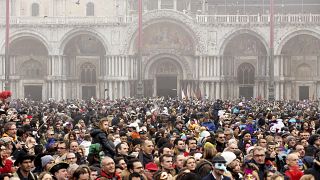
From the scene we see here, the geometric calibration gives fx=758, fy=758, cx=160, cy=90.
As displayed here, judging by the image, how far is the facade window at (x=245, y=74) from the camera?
68812 mm

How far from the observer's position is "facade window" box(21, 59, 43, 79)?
7075 centimetres

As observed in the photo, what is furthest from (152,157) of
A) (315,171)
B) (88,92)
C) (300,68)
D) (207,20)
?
(88,92)

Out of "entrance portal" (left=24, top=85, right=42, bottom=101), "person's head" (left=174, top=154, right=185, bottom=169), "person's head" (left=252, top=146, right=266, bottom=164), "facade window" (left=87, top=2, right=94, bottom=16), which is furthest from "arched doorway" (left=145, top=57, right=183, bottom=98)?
"person's head" (left=174, top=154, right=185, bottom=169)

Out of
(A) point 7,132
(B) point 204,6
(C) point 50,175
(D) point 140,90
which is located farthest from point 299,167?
(B) point 204,6

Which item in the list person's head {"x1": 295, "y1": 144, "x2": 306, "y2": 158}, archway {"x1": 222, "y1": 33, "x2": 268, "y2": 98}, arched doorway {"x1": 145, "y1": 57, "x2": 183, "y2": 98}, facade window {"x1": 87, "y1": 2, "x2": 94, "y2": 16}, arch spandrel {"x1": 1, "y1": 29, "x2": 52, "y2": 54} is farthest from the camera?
facade window {"x1": 87, "y1": 2, "x2": 94, "y2": 16}

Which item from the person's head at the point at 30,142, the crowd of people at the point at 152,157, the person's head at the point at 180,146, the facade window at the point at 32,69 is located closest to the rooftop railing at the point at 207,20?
the facade window at the point at 32,69

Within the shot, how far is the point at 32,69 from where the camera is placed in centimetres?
7094

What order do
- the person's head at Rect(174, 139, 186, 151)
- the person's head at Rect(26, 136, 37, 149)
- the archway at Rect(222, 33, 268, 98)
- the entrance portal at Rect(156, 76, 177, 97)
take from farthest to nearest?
the entrance portal at Rect(156, 76, 177, 97) < the archway at Rect(222, 33, 268, 98) < the person's head at Rect(26, 136, 37, 149) < the person's head at Rect(174, 139, 186, 151)

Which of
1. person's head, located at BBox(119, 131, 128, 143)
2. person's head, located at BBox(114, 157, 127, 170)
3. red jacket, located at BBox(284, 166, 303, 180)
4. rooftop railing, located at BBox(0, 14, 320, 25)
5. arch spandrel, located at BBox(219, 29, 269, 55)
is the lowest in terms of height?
red jacket, located at BBox(284, 166, 303, 180)

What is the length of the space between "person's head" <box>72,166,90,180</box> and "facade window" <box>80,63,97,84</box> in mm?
57607

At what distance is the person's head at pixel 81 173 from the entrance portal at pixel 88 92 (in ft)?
189

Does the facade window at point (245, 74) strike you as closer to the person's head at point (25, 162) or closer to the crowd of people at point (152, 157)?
the crowd of people at point (152, 157)

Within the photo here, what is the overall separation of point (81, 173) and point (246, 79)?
185 feet

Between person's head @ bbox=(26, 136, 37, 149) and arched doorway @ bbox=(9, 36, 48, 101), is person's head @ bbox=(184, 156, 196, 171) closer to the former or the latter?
person's head @ bbox=(26, 136, 37, 149)
